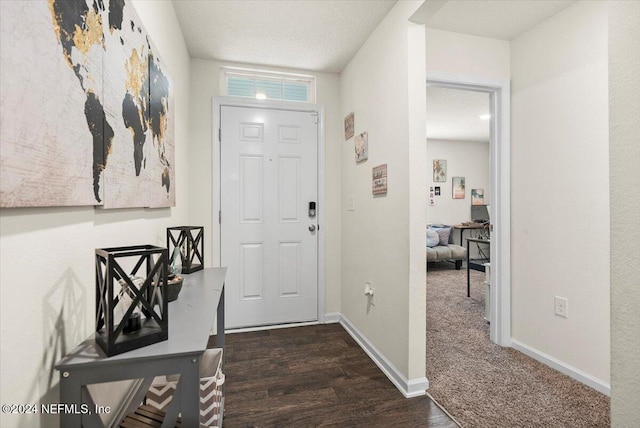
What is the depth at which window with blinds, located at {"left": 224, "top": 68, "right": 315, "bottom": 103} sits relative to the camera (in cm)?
290

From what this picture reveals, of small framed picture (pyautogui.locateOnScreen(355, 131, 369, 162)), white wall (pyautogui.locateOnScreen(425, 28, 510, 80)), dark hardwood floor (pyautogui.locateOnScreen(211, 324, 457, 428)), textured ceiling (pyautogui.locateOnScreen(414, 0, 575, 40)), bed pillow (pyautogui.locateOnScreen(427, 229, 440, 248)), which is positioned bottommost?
dark hardwood floor (pyautogui.locateOnScreen(211, 324, 457, 428))

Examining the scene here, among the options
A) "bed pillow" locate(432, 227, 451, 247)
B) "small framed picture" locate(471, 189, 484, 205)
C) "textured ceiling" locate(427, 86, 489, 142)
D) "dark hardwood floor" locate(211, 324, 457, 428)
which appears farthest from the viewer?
"small framed picture" locate(471, 189, 484, 205)

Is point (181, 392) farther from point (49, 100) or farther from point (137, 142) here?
point (137, 142)

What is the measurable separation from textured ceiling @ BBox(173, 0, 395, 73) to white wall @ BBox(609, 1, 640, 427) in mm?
1507

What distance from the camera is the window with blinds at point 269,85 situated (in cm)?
290

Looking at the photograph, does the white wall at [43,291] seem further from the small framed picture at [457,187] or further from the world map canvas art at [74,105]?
the small framed picture at [457,187]

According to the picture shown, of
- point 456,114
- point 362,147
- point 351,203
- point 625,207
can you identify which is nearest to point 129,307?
point 625,207

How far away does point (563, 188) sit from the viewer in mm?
2078

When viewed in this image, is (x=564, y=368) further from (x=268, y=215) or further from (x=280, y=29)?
(x=280, y=29)

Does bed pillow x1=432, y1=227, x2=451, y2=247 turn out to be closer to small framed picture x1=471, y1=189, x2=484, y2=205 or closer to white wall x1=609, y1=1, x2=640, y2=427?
small framed picture x1=471, y1=189, x2=484, y2=205

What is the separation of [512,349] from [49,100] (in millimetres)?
3092

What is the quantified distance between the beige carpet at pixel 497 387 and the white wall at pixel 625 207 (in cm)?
94

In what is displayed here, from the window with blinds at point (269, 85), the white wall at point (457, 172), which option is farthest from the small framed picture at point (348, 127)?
the white wall at point (457, 172)

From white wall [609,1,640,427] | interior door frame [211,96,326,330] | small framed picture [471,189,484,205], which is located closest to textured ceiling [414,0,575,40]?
white wall [609,1,640,427]
